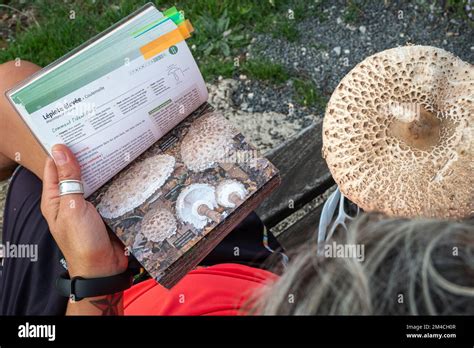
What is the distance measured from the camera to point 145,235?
4.25 feet

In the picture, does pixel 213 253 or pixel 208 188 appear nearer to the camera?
pixel 208 188

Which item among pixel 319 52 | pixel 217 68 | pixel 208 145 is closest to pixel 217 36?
pixel 217 68

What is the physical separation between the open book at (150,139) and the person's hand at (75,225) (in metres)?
0.04

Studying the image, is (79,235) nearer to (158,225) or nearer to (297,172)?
(158,225)

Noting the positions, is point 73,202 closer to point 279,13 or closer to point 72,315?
point 72,315

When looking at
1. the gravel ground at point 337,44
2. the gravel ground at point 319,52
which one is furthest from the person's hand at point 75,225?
the gravel ground at point 337,44

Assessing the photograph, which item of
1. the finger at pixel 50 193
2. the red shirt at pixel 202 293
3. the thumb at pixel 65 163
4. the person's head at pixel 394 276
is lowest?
the red shirt at pixel 202 293

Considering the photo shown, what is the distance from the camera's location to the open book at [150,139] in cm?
119

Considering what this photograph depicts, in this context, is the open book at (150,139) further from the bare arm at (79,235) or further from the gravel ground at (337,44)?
the gravel ground at (337,44)

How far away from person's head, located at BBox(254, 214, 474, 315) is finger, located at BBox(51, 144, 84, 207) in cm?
59

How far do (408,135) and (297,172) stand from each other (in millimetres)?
464

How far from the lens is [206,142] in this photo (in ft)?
4.53
